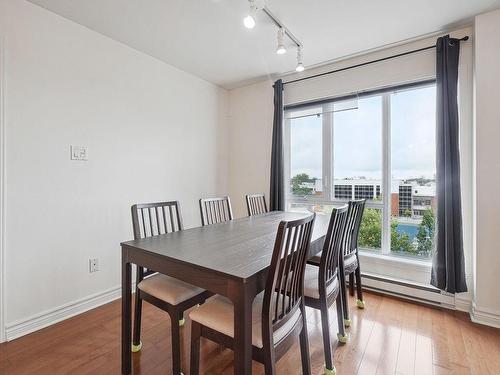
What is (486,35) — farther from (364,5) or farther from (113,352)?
(113,352)

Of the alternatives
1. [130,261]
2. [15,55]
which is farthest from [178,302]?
[15,55]

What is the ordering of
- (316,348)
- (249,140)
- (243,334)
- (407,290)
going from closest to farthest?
(243,334)
(316,348)
(407,290)
(249,140)

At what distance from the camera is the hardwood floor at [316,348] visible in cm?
159

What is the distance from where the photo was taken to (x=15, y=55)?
190 centimetres

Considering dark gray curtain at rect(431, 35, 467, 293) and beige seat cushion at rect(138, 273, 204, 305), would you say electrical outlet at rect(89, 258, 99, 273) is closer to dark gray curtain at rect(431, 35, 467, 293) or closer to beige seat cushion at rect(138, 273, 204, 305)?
beige seat cushion at rect(138, 273, 204, 305)

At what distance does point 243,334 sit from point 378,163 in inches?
95.0

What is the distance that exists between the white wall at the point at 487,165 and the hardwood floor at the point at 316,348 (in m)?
0.28

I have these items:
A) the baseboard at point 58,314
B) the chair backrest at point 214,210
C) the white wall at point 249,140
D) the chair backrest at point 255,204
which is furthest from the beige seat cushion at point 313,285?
the baseboard at point 58,314

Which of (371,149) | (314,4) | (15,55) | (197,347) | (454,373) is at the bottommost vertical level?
(454,373)

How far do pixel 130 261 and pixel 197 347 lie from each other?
23.9 inches

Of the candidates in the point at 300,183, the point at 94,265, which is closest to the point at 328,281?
the point at 300,183

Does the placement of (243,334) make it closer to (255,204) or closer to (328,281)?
(328,281)

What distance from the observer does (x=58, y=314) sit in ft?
6.97

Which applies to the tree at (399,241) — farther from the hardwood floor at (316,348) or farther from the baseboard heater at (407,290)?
the hardwood floor at (316,348)
